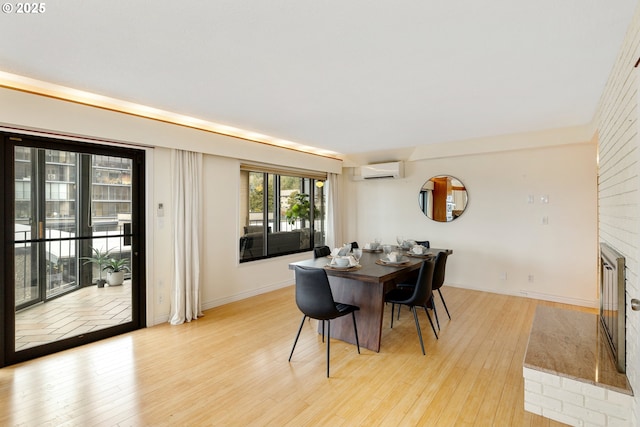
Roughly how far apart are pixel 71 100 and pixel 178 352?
260 centimetres

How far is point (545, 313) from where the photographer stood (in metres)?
3.07

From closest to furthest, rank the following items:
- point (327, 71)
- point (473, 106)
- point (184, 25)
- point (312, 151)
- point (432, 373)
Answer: point (184, 25), point (327, 71), point (432, 373), point (473, 106), point (312, 151)

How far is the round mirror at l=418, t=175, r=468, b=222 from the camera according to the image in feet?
17.7

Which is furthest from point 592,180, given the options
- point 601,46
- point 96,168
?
point 96,168

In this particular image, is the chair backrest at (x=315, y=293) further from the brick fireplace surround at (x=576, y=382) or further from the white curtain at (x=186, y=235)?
the white curtain at (x=186, y=235)

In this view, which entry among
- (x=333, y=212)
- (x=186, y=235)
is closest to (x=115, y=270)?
(x=186, y=235)

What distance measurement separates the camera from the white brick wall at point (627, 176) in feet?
5.49

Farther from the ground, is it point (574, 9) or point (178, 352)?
point (574, 9)

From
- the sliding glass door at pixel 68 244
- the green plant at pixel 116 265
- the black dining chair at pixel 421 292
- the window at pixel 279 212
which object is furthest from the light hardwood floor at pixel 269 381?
the window at pixel 279 212

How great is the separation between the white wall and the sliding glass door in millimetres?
4513

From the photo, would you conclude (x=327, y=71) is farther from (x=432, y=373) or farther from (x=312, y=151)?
(x=312, y=151)

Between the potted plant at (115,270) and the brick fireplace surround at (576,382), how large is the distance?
3.91 meters

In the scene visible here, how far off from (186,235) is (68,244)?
115 centimetres

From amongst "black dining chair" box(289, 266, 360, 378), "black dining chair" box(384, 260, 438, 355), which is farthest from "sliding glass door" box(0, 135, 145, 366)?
"black dining chair" box(384, 260, 438, 355)
